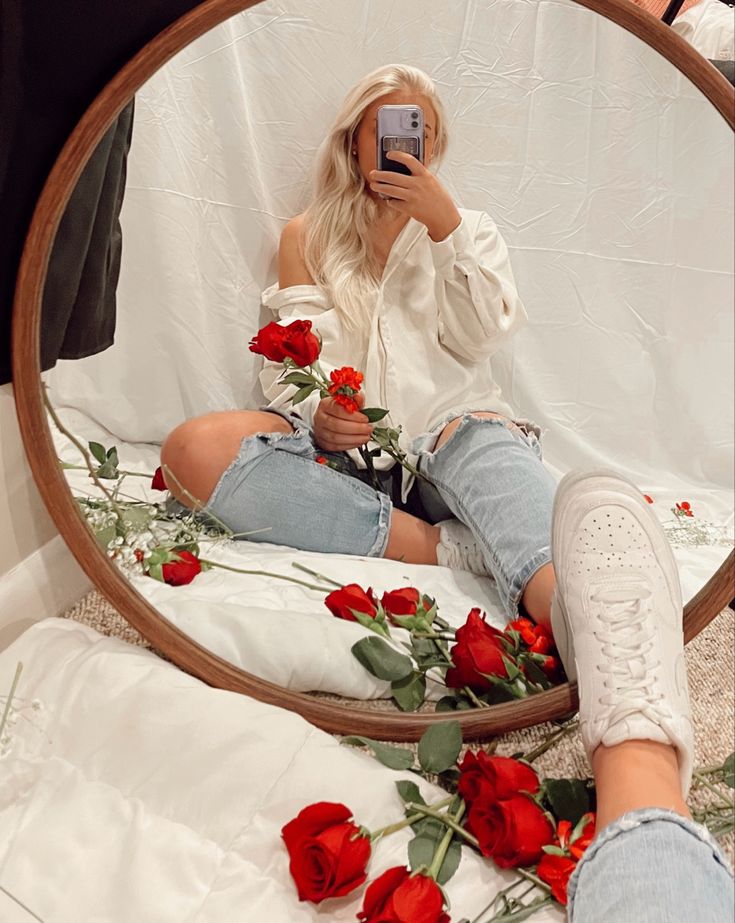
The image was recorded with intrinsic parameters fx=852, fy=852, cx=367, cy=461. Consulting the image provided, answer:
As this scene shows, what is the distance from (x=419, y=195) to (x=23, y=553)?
0.45 m

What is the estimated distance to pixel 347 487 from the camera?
67cm

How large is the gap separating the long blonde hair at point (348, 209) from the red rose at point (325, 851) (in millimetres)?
343

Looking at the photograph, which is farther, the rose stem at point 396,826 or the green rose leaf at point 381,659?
the green rose leaf at point 381,659

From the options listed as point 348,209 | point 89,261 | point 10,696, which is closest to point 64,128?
point 89,261

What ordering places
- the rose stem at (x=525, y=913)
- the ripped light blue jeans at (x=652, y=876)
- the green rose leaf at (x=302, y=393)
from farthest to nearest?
the green rose leaf at (x=302, y=393), the rose stem at (x=525, y=913), the ripped light blue jeans at (x=652, y=876)

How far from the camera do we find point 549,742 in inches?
26.8

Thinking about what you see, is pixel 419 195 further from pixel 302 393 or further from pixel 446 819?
pixel 446 819

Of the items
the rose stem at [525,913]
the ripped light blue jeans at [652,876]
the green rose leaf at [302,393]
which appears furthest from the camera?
the green rose leaf at [302,393]

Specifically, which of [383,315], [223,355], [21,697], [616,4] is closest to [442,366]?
[383,315]

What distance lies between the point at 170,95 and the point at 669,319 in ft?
1.30

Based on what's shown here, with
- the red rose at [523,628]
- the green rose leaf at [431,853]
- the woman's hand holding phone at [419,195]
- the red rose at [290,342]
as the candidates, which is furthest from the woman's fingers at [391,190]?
the green rose leaf at [431,853]

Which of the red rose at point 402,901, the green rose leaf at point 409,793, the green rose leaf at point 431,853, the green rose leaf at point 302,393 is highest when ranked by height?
the green rose leaf at point 302,393

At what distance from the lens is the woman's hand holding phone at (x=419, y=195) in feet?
1.99

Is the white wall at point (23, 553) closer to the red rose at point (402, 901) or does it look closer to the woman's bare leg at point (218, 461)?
the woman's bare leg at point (218, 461)
